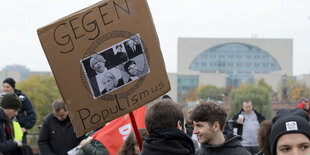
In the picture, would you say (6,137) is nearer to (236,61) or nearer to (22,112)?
(22,112)

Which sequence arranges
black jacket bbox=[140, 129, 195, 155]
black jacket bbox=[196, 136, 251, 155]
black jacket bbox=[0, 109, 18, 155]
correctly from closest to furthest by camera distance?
black jacket bbox=[140, 129, 195, 155], black jacket bbox=[196, 136, 251, 155], black jacket bbox=[0, 109, 18, 155]

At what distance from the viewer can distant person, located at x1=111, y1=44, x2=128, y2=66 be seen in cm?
362

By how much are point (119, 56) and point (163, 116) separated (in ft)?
1.89

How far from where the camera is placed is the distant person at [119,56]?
3617 millimetres

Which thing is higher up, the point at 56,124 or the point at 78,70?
the point at 78,70

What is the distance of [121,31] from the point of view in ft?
11.9

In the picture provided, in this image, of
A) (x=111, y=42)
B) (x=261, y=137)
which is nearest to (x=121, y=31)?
(x=111, y=42)

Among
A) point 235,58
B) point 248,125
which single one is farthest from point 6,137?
point 235,58

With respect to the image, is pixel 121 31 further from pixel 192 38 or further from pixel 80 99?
pixel 192 38

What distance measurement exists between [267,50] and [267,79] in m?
21.0

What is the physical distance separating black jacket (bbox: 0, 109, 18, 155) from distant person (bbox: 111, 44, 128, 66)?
248cm

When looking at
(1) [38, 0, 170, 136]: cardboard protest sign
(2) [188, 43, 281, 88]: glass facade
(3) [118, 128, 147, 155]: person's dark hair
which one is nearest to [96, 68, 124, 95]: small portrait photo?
(1) [38, 0, 170, 136]: cardboard protest sign

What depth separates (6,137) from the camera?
18.9 feet

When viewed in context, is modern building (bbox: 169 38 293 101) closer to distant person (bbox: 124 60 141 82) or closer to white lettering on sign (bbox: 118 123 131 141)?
white lettering on sign (bbox: 118 123 131 141)
